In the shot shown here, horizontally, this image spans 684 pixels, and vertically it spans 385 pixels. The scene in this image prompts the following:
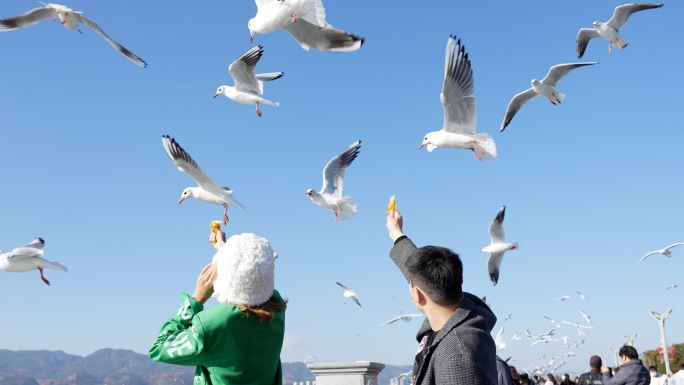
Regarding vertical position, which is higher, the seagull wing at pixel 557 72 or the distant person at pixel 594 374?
the seagull wing at pixel 557 72

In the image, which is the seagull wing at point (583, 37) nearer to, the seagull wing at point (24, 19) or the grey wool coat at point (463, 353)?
the seagull wing at point (24, 19)

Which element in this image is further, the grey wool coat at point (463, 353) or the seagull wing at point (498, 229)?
the seagull wing at point (498, 229)

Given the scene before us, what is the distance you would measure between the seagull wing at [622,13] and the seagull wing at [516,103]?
2210mm

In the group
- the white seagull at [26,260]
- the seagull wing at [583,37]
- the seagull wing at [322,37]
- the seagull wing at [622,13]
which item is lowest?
the white seagull at [26,260]


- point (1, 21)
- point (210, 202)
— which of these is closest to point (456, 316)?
point (210, 202)

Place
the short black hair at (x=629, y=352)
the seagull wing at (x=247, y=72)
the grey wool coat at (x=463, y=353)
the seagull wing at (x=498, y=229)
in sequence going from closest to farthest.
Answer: the grey wool coat at (x=463, y=353), the short black hair at (x=629, y=352), the seagull wing at (x=247, y=72), the seagull wing at (x=498, y=229)

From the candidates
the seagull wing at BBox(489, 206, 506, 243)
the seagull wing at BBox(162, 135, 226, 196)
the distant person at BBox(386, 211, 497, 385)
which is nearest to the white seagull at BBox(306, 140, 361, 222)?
the seagull wing at BBox(489, 206, 506, 243)

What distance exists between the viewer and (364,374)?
7836 millimetres

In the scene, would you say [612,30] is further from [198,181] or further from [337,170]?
[198,181]

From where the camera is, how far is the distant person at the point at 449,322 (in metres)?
1.87

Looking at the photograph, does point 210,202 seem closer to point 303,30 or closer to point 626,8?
point 303,30

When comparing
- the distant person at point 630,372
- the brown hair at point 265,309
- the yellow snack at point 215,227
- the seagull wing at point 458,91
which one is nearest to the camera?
the brown hair at point 265,309

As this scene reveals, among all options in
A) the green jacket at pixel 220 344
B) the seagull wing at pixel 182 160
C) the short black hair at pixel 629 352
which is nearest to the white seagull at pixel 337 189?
Answer: the seagull wing at pixel 182 160

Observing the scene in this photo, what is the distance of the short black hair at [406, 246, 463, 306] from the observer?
6.66ft
